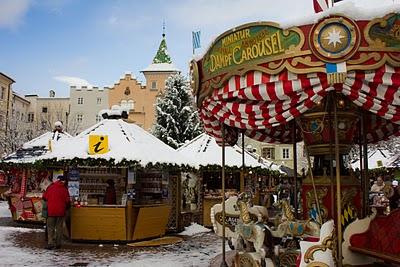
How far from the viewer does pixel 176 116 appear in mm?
29625

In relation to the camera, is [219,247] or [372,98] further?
[219,247]

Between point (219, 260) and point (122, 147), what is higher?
point (122, 147)

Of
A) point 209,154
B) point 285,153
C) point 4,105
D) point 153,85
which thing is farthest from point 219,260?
point 285,153

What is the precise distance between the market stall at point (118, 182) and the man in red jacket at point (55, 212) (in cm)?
77

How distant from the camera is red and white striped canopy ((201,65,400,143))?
18.1ft

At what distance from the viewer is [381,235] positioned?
6246 millimetres

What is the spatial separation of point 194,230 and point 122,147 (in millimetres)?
4338

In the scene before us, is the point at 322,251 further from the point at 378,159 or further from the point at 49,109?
the point at 49,109

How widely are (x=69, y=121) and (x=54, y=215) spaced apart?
38414mm

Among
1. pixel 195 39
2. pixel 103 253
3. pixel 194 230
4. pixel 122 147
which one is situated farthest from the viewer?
pixel 194 230

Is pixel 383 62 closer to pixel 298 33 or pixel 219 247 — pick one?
pixel 298 33

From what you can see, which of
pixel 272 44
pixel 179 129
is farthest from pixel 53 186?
pixel 179 129

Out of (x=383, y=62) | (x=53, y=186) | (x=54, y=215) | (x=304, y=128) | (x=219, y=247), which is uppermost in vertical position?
(x=383, y=62)

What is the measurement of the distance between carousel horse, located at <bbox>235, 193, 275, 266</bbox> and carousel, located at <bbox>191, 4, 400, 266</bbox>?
2 cm
